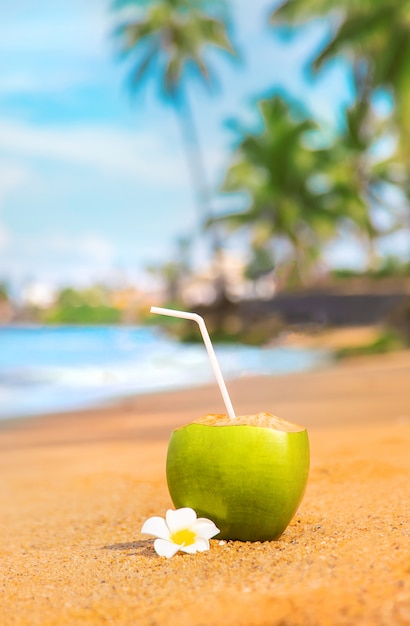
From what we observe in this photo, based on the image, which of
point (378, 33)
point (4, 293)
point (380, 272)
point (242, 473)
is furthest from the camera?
point (4, 293)

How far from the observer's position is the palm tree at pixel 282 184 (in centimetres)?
3356

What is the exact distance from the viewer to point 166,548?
84.0 inches

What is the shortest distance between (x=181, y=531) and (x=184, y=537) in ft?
0.06

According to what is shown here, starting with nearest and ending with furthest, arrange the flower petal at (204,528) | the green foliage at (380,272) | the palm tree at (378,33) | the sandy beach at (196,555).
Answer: the sandy beach at (196,555), the flower petal at (204,528), the palm tree at (378,33), the green foliage at (380,272)

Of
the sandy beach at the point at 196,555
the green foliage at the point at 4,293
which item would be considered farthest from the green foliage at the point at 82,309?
the sandy beach at the point at 196,555

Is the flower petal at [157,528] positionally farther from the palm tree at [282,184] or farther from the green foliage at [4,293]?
the green foliage at [4,293]

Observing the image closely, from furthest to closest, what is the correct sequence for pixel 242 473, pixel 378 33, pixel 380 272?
pixel 380 272 < pixel 378 33 < pixel 242 473

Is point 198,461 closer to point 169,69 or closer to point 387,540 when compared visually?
point 387,540

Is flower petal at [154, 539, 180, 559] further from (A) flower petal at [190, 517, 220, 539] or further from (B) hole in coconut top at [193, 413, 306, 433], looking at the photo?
(B) hole in coconut top at [193, 413, 306, 433]

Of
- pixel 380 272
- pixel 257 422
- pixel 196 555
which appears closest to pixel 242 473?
pixel 257 422

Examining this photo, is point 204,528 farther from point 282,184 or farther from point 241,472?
point 282,184

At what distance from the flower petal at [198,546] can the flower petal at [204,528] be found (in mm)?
20

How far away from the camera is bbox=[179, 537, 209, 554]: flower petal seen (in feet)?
6.90

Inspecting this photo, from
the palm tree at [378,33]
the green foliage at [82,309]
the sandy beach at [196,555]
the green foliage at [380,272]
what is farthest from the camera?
the green foliage at [82,309]
